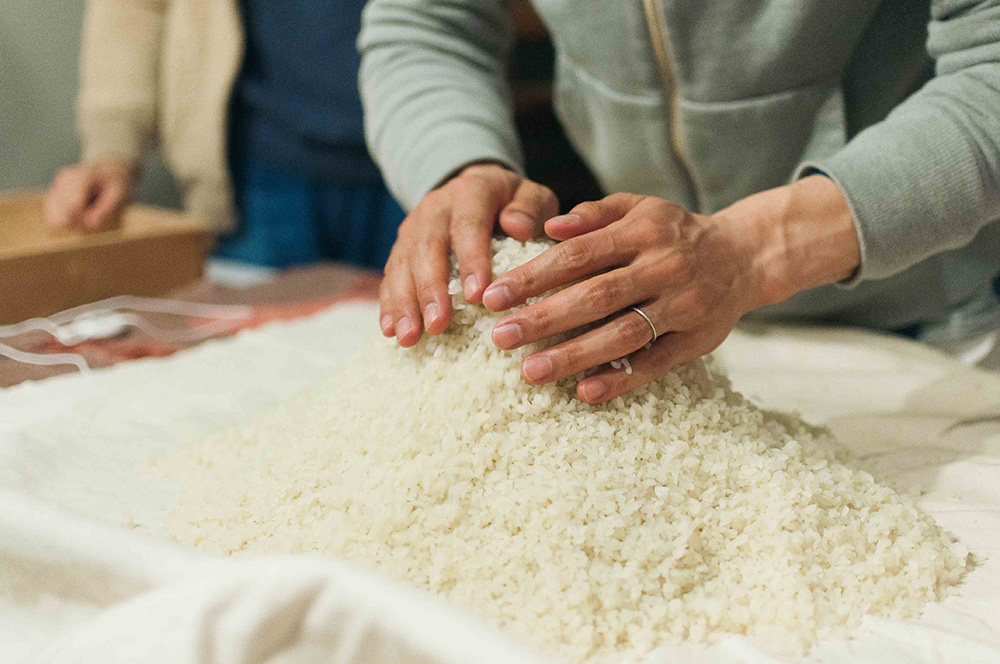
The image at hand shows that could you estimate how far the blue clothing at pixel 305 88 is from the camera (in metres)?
1.62

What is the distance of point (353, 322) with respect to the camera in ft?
3.98

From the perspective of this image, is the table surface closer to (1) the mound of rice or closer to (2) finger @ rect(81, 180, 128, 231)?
(2) finger @ rect(81, 180, 128, 231)

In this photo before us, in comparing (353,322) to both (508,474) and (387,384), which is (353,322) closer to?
(387,384)

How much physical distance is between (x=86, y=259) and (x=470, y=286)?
1.05m

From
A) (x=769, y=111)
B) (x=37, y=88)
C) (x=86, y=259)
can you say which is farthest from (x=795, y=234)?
(x=37, y=88)

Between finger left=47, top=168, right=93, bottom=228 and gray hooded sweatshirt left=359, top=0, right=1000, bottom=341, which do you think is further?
finger left=47, top=168, right=93, bottom=228

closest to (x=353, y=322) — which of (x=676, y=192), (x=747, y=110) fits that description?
(x=676, y=192)

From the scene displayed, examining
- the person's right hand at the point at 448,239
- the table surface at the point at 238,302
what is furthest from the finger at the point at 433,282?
the table surface at the point at 238,302

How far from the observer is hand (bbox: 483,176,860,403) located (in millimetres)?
602

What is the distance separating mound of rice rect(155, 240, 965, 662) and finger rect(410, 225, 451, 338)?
0.06 feet

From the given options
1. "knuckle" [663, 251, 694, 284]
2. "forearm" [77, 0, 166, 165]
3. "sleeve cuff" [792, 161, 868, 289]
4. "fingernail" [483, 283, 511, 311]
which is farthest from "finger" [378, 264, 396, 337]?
"forearm" [77, 0, 166, 165]

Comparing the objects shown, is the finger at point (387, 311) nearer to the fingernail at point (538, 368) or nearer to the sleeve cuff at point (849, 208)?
the fingernail at point (538, 368)

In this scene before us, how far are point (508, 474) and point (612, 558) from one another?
101 millimetres

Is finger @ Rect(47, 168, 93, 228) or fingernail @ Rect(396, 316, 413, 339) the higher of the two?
fingernail @ Rect(396, 316, 413, 339)
